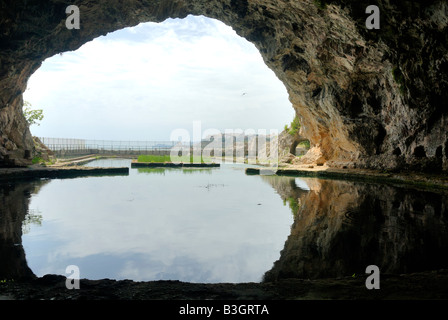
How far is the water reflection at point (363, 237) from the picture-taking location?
4578mm

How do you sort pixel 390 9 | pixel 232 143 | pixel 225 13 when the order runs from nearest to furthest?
pixel 390 9 → pixel 225 13 → pixel 232 143

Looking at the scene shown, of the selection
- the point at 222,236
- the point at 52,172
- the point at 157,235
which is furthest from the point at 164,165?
the point at 222,236

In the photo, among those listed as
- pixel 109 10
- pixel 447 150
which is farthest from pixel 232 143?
pixel 447 150

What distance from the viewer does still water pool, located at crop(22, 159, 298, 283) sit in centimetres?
464

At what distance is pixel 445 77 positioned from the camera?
12.2 m

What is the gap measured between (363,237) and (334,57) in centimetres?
1541

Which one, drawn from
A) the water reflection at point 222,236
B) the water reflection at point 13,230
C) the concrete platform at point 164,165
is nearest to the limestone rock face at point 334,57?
the water reflection at point 222,236

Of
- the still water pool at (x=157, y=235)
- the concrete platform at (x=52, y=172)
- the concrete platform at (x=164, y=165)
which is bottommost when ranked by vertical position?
the still water pool at (x=157, y=235)

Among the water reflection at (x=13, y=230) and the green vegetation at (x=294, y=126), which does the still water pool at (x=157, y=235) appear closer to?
the water reflection at (x=13, y=230)

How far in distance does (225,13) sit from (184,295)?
21.5 m

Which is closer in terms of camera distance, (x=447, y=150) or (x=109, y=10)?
(x=447, y=150)

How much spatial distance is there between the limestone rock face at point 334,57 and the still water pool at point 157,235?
8.19m
